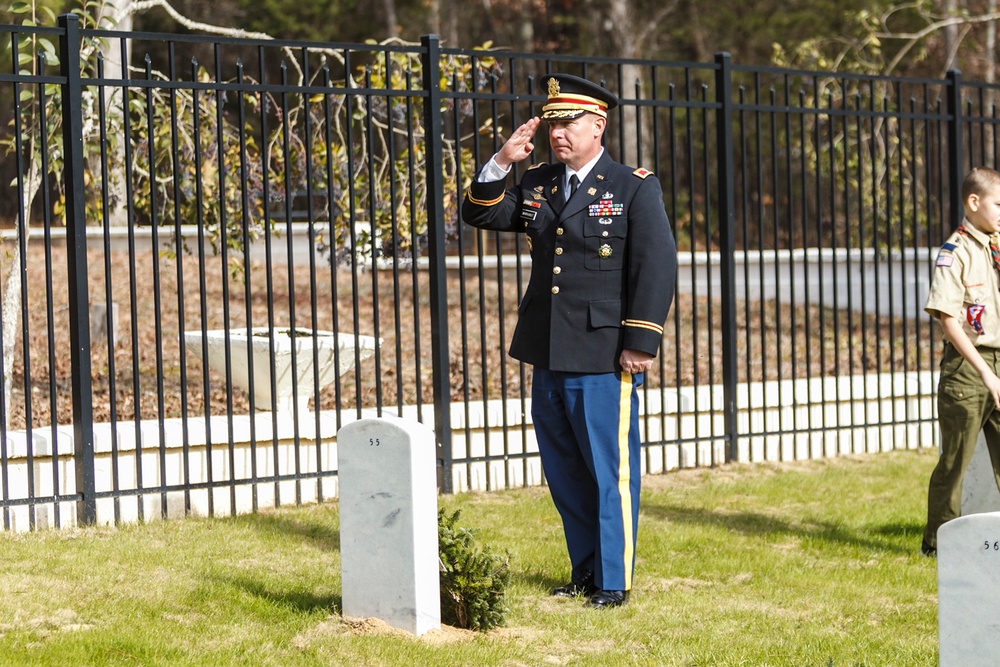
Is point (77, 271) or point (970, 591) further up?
point (77, 271)

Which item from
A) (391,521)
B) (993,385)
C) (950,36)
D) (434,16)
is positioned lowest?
(391,521)

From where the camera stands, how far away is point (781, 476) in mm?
7691

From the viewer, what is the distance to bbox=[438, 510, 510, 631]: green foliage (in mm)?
4535

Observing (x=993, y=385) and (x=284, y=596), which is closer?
(x=284, y=596)

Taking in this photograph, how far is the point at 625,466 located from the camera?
495 centimetres

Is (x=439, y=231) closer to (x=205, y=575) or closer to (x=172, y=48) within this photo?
(x=172, y=48)

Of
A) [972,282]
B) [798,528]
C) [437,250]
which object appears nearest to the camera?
[972,282]

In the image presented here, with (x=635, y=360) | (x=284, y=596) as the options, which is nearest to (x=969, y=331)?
(x=635, y=360)

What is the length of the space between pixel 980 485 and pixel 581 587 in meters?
2.02

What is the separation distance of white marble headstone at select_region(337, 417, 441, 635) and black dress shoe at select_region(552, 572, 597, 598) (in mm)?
767

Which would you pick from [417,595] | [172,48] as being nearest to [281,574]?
[417,595]

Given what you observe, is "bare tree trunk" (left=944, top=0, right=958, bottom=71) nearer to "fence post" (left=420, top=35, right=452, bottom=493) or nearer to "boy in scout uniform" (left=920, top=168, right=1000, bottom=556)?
"fence post" (left=420, top=35, right=452, bottom=493)

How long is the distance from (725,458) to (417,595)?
4.02m

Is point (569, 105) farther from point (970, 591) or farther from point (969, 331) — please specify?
point (970, 591)
